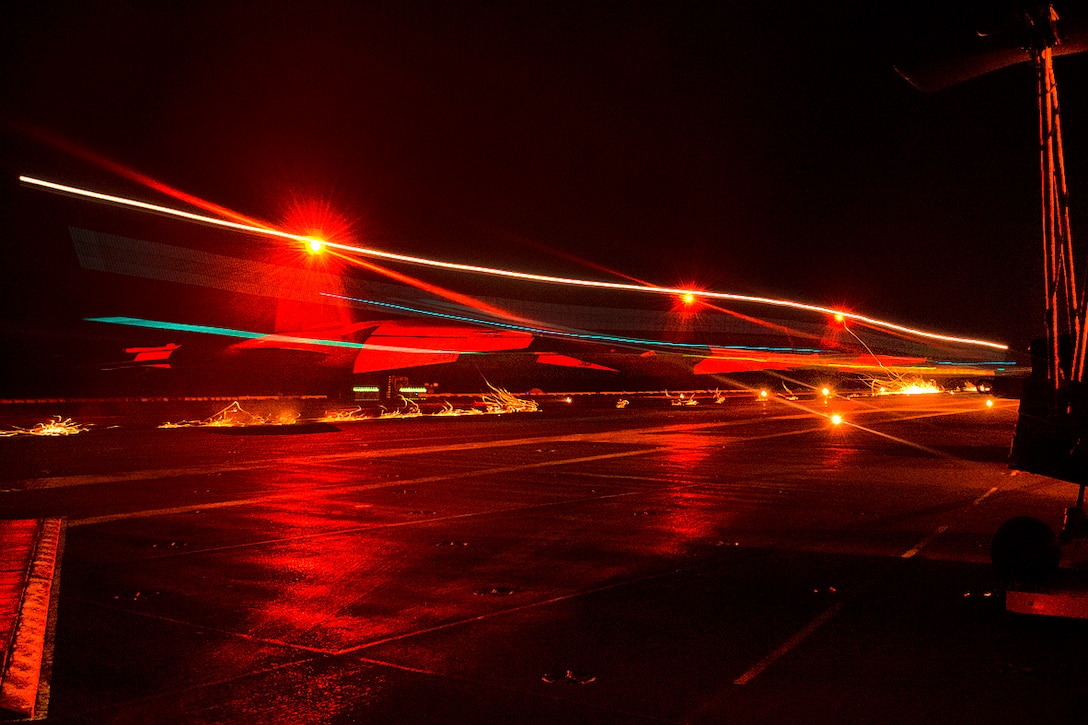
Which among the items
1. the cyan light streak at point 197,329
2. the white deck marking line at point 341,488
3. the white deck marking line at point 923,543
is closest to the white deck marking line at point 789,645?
the white deck marking line at point 923,543

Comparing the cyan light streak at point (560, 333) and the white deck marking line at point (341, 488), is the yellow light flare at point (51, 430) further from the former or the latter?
the white deck marking line at point (341, 488)

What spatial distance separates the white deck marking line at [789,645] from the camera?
5.18 m

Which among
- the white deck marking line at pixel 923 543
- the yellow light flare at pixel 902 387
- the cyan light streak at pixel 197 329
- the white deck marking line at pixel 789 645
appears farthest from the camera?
the yellow light flare at pixel 902 387

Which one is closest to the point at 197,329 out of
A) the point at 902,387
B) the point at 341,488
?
the point at 341,488

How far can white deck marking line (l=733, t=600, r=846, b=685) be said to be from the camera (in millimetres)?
5184

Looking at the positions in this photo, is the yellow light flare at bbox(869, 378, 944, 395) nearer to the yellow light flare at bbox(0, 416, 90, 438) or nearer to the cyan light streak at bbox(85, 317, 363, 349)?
the cyan light streak at bbox(85, 317, 363, 349)

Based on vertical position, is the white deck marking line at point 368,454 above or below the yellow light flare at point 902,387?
below

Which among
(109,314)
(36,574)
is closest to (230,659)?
(36,574)

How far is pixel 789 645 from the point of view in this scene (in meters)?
5.82

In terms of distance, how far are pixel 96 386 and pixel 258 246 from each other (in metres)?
12.9

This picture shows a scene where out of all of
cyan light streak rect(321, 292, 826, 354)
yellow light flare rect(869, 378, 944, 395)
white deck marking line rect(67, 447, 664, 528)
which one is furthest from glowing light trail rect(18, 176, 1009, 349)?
yellow light flare rect(869, 378, 944, 395)

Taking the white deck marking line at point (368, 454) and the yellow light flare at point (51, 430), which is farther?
the yellow light flare at point (51, 430)

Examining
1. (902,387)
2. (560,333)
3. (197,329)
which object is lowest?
(902,387)

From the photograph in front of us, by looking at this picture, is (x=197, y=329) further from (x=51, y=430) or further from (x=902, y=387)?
(x=902, y=387)
